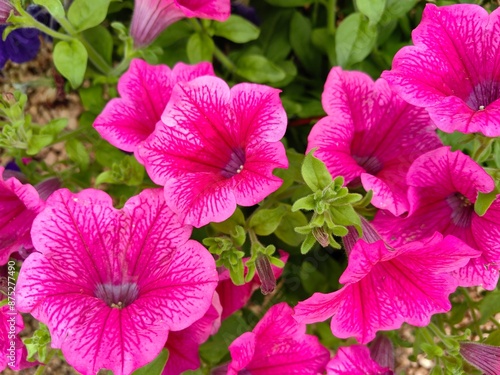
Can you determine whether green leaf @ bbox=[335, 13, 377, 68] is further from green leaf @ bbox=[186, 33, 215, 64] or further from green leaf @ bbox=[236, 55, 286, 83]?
green leaf @ bbox=[186, 33, 215, 64]

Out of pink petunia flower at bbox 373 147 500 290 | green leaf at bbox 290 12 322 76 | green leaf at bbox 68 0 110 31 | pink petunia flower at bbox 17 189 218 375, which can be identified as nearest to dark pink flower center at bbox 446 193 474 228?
pink petunia flower at bbox 373 147 500 290

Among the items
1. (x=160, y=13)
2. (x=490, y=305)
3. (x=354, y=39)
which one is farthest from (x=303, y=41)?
(x=490, y=305)

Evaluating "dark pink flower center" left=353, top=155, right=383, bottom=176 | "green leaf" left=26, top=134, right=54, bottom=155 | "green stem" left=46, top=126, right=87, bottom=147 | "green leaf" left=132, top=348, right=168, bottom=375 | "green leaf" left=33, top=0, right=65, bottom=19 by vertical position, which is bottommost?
"green leaf" left=132, top=348, right=168, bottom=375

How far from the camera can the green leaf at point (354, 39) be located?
1.25 m

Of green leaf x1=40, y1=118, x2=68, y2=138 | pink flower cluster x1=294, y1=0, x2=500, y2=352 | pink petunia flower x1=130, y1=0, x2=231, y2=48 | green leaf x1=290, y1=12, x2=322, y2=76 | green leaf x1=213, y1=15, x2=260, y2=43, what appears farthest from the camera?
green leaf x1=290, y1=12, x2=322, y2=76

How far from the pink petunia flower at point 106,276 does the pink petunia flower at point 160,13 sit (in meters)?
0.37

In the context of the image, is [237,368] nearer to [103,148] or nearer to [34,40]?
[103,148]

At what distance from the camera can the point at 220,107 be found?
40.3 inches

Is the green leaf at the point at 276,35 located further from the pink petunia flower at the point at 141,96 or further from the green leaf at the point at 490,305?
the green leaf at the point at 490,305

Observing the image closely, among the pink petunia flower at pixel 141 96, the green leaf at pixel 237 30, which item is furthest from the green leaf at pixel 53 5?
the green leaf at pixel 237 30

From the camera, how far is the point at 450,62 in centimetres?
98

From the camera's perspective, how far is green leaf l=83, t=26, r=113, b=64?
4.61 feet

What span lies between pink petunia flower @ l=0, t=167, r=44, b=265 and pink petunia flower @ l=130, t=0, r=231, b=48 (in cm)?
41

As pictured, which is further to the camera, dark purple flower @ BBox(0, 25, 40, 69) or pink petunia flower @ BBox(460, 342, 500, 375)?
dark purple flower @ BBox(0, 25, 40, 69)
